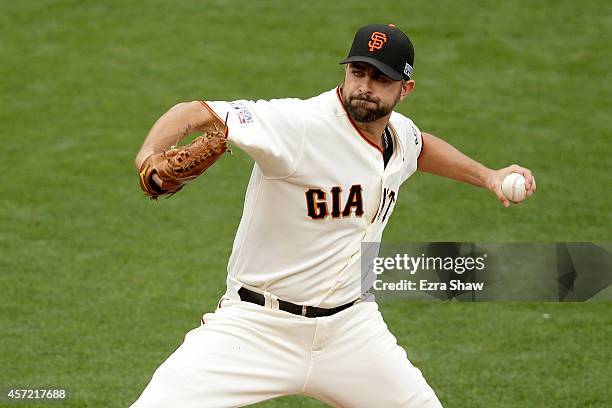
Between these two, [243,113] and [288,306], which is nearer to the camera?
[243,113]

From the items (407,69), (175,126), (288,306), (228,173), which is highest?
(228,173)

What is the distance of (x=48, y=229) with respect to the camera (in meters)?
10.1

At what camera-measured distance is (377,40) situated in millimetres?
5211

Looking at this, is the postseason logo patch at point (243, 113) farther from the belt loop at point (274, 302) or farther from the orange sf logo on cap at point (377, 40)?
the belt loop at point (274, 302)

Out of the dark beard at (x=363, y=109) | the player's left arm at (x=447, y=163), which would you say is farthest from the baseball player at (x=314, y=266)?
the player's left arm at (x=447, y=163)

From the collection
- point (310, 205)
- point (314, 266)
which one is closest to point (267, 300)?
point (314, 266)

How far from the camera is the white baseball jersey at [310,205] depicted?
5.01 metres

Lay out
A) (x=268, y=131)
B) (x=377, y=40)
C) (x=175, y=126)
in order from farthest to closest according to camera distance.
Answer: (x=377, y=40), (x=268, y=131), (x=175, y=126)

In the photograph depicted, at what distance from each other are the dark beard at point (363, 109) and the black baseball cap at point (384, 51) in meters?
0.15

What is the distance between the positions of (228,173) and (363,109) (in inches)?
253

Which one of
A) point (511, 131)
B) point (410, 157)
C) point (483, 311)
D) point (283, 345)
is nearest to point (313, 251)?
point (283, 345)

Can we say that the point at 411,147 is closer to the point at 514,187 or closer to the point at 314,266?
the point at 514,187

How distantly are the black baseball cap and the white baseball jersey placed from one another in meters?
0.24

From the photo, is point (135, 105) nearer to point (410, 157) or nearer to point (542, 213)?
point (542, 213)
